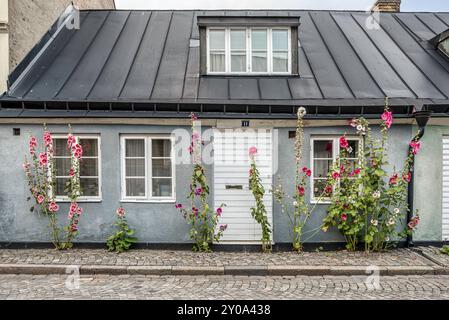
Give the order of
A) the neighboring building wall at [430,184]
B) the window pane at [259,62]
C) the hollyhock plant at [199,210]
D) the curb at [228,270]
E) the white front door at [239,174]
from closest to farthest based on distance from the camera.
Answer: the curb at [228,270] → the hollyhock plant at [199,210] → the white front door at [239,174] → the neighboring building wall at [430,184] → the window pane at [259,62]

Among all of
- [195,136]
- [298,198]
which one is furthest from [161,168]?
[298,198]

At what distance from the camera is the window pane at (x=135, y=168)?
8516 millimetres

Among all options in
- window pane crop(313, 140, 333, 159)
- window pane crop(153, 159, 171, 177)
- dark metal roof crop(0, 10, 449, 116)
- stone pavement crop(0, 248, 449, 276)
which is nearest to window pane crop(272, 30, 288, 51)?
dark metal roof crop(0, 10, 449, 116)

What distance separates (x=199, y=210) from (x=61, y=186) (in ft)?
10.7

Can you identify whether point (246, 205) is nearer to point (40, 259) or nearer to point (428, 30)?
point (40, 259)

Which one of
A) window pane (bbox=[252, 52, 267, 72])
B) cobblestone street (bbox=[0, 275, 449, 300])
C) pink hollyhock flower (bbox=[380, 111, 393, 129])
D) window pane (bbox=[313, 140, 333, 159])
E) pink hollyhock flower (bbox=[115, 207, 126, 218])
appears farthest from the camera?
window pane (bbox=[252, 52, 267, 72])

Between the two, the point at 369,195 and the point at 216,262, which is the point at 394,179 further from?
the point at 216,262

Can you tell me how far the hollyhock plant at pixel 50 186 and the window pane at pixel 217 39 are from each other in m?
4.19

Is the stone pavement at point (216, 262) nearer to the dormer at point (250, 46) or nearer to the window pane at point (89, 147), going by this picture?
the window pane at point (89, 147)

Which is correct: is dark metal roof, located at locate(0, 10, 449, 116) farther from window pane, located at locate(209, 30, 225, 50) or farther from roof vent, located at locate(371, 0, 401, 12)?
roof vent, located at locate(371, 0, 401, 12)

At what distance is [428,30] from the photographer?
11.7m

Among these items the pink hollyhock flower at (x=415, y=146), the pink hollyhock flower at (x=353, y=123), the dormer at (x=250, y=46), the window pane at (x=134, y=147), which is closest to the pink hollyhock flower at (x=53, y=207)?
the window pane at (x=134, y=147)

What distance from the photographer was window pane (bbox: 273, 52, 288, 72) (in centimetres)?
960

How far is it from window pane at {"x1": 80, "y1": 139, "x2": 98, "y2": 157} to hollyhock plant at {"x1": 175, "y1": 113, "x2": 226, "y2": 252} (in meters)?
2.20
